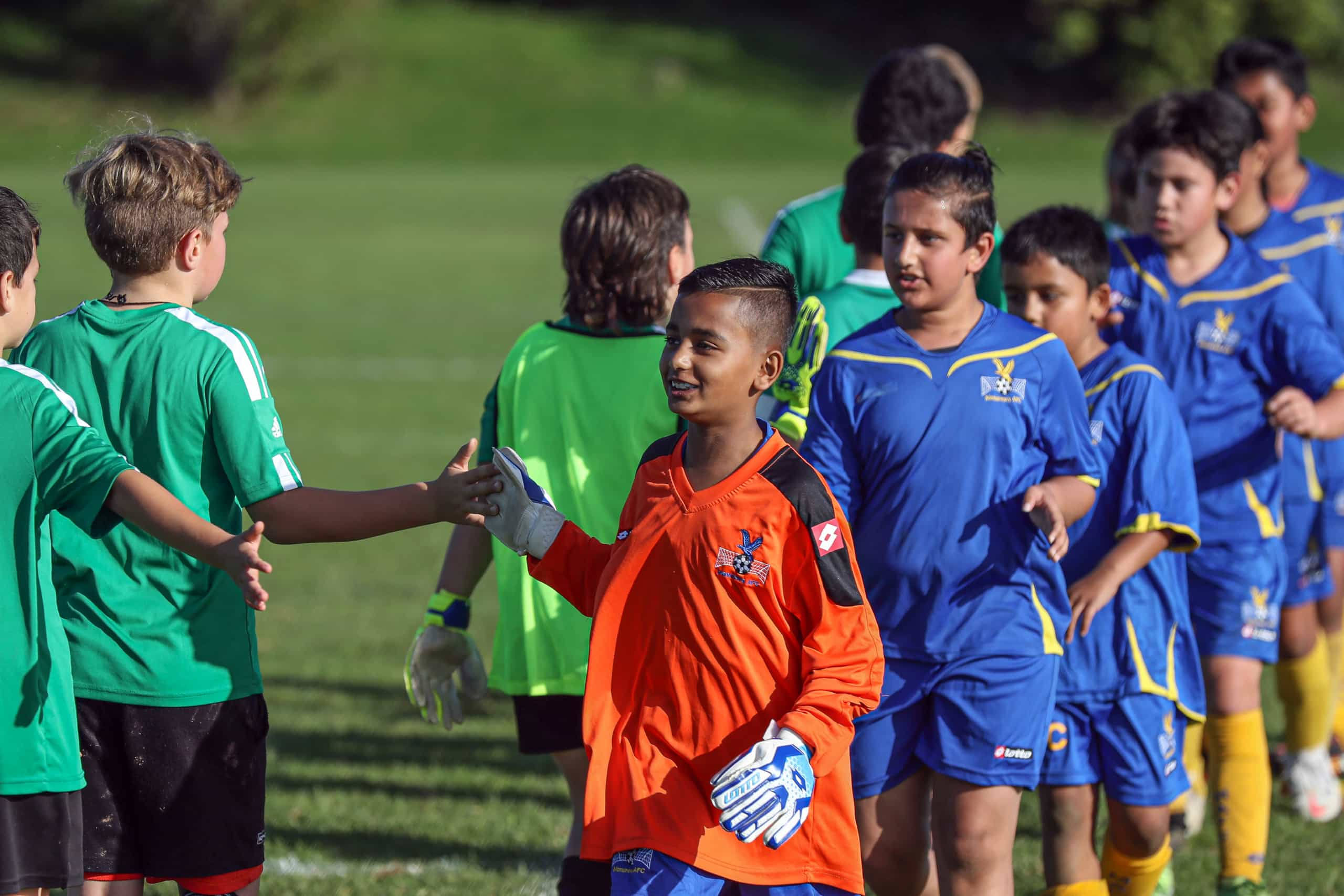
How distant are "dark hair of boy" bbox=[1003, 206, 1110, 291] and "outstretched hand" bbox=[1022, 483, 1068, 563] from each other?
0.99 metres

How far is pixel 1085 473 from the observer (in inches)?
145

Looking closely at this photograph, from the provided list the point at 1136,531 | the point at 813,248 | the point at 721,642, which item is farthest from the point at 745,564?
the point at 813,248

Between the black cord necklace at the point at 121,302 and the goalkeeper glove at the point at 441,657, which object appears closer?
the black cord necklace at the point at 121,302

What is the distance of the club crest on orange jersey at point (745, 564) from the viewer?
2965 millimetres

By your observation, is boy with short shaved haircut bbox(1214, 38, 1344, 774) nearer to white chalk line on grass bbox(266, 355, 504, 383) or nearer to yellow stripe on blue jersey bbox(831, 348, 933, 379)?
yellow stripe on blue jersey bbox(831, 348, 933, 379)

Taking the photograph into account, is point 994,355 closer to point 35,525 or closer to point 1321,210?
point 35,525

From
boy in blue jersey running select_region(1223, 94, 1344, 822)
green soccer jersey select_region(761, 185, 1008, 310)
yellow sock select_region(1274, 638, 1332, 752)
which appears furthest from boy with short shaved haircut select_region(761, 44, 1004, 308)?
yellow sock select_region(1274, 638, 1332, 752)

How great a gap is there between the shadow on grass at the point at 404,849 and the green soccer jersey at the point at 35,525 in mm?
2309

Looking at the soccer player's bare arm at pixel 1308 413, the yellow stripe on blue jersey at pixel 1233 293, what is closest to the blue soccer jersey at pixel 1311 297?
the yellow stripe on blue jersey at pixel 1233 293

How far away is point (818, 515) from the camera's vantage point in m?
2.99

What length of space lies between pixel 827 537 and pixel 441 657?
1494 millimetres

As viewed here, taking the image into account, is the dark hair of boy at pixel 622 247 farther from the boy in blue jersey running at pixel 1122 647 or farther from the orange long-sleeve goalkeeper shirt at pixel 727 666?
the boy in blue jersey running at pixel 1122 647

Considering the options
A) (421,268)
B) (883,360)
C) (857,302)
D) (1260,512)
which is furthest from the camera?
(421,268)

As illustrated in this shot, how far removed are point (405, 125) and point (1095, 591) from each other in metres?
44.5
